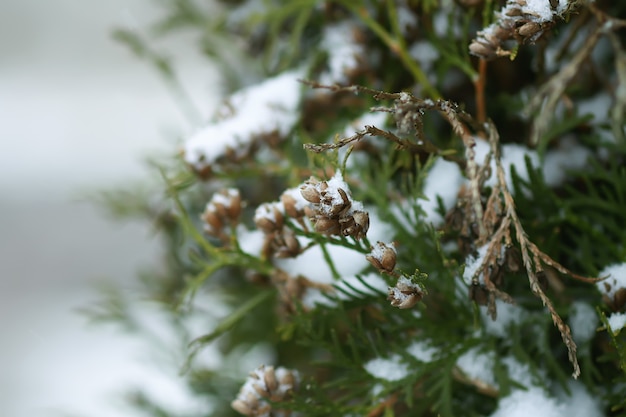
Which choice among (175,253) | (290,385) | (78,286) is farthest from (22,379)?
(290,385)

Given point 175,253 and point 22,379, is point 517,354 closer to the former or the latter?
point 175,253

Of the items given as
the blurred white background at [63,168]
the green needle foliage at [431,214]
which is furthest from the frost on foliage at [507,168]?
the blurred white background at [63,168]

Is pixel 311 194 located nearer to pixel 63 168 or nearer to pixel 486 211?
pixel 486 211

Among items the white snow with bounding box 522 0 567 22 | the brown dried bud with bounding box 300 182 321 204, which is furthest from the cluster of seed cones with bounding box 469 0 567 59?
the brown dried bud with bounding box 300 182 321 204

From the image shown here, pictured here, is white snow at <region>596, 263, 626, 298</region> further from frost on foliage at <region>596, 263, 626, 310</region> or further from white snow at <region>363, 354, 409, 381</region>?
white snow at <region>363, 354, 409, 381</region>

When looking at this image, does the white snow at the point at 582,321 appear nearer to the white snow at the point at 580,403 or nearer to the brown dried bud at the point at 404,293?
the white snow at the point at 580,403

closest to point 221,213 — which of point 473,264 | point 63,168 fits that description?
point 473,264
